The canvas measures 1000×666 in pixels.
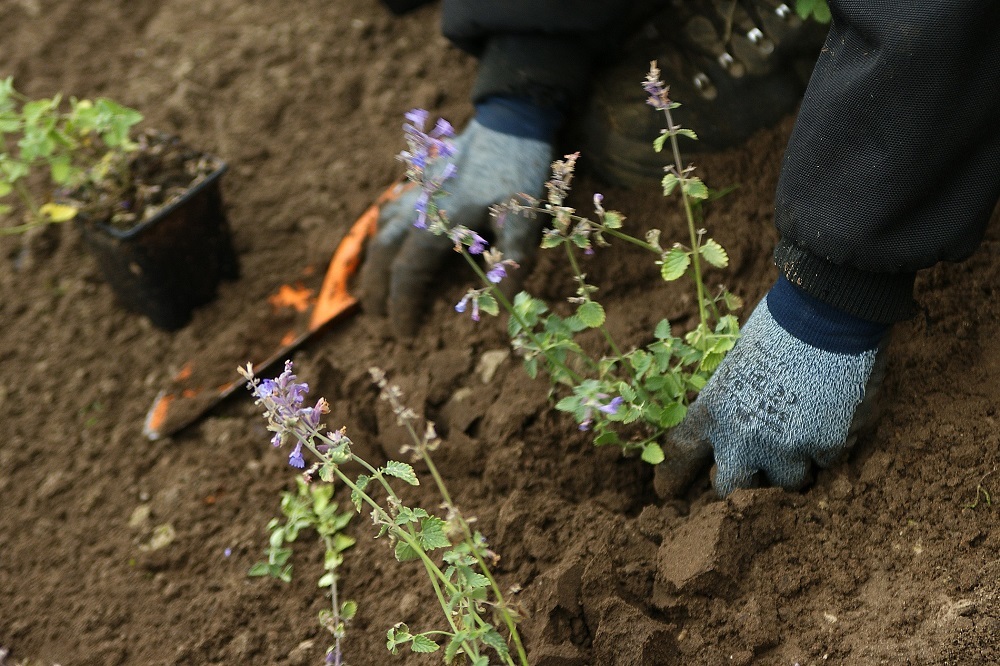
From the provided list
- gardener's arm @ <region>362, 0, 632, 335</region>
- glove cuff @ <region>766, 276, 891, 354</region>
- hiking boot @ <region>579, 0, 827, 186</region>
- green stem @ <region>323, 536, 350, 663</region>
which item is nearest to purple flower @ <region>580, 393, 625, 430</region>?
glove cuff @ <region>766, 276, 891, 354</region>

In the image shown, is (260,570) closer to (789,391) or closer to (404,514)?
(404,514)

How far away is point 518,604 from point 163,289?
1.44 metres

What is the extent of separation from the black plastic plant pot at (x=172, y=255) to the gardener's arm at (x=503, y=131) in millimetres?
473

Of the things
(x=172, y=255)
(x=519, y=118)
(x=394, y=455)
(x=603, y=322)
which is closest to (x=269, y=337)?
(x=172, y=255)

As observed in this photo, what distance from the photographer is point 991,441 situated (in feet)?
5.28

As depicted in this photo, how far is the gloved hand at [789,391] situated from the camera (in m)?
1.63

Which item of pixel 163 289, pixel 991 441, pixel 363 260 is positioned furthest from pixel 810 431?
pixel 163 289

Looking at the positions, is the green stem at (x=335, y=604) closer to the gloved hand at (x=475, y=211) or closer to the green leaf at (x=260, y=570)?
the green leaf at (x=260, y=570)

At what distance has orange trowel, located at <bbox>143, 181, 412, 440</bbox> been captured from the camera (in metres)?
2.31

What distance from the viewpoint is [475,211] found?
2215 millimetres

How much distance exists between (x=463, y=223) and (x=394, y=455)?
1.83ft

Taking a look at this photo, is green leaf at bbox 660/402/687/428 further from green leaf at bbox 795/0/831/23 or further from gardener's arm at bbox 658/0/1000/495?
green leaf at bbox 795/0/831/23

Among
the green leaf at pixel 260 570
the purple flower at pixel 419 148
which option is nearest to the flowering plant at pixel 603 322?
the purple flower at pixel 419 148

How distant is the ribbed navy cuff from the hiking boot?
145mm
